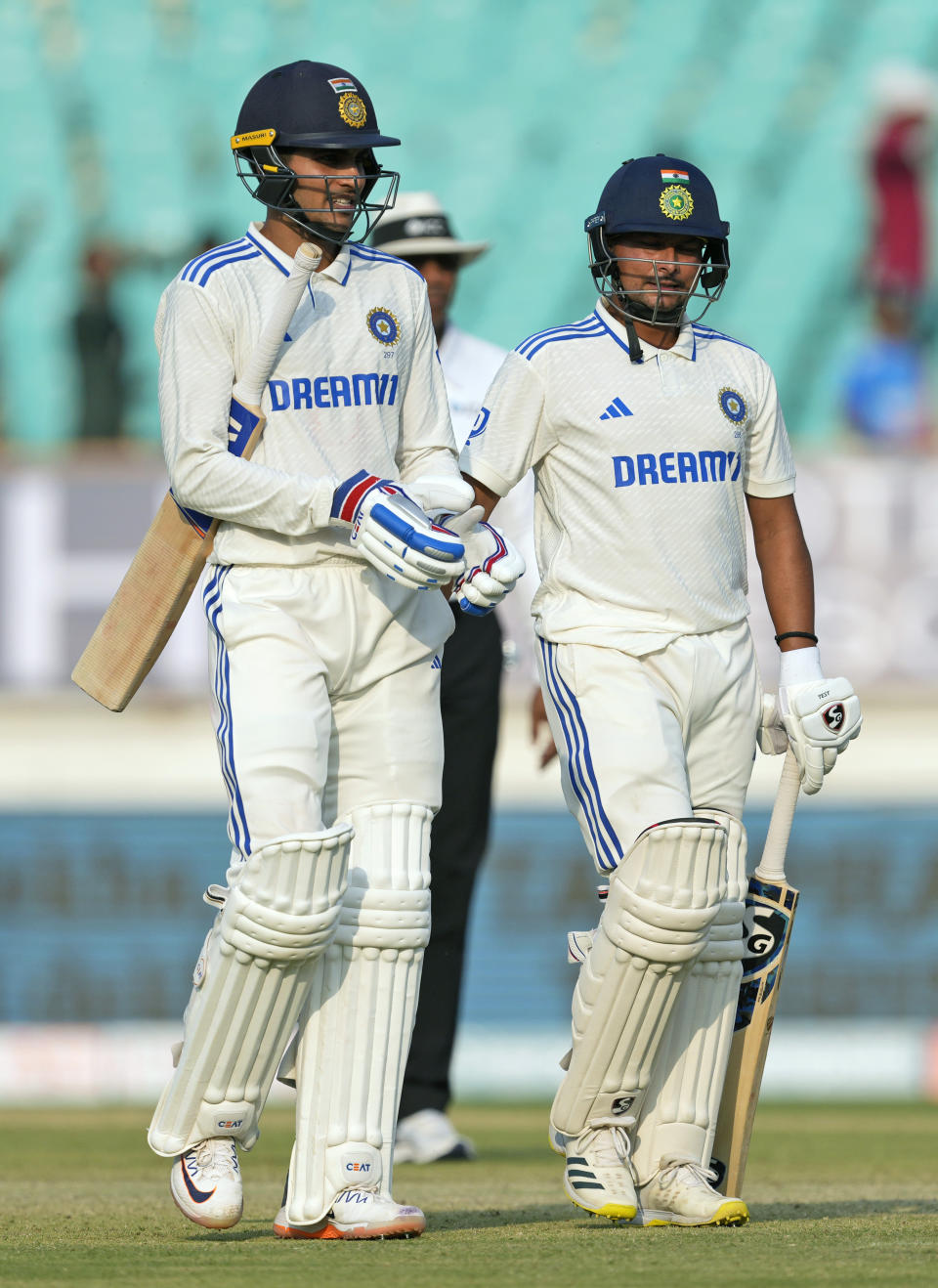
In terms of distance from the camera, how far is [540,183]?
12016 mm

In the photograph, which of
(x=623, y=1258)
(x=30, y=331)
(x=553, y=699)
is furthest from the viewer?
(x=30, y=331)

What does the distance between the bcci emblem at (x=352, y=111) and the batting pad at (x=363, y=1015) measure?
1023 mm

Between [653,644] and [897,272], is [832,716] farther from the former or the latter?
[897,272]

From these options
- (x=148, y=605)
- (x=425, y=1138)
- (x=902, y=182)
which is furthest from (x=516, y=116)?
(x=148, y=605)

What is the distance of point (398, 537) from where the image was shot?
9.80 feet

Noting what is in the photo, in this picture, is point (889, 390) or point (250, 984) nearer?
point (250, 984)

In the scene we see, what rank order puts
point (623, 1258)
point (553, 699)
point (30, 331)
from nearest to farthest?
point (623, 1258), point (553, 699), point (30, 331)

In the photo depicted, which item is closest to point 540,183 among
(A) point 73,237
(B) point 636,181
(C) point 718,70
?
(C) point 718,70

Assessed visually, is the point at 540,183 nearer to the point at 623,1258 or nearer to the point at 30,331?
the point at 30,331

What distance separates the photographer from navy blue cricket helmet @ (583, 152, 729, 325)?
3367 millimetres

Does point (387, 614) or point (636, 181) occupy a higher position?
point (636, 181)

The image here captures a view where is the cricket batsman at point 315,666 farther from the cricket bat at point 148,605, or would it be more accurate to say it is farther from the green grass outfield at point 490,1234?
the green grass outfield at point 490,1234

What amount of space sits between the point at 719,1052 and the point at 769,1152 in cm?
197

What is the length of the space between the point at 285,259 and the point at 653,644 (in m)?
0.81
